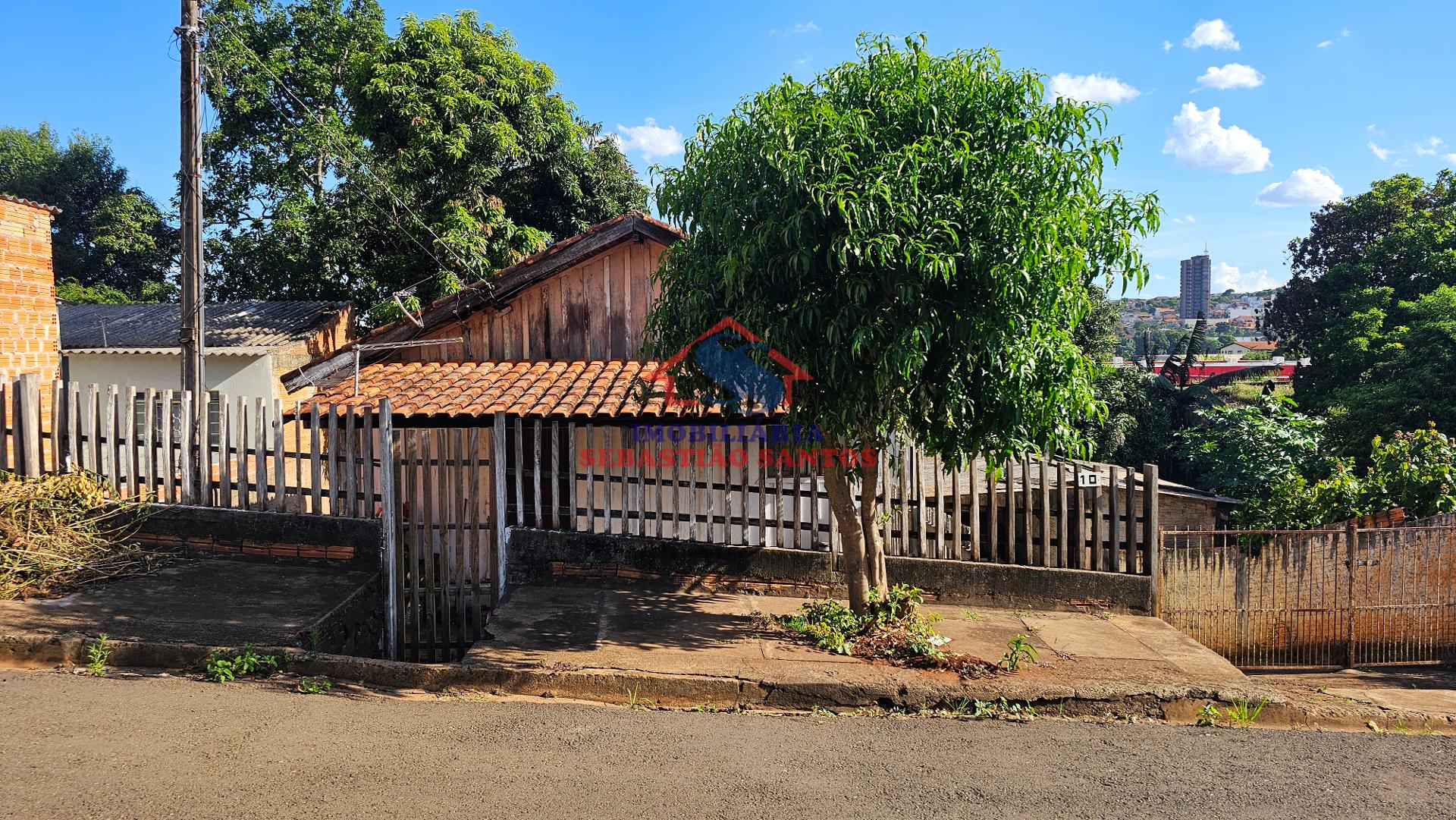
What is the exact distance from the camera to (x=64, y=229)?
2761 cm

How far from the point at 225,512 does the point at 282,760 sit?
4180 millimetres

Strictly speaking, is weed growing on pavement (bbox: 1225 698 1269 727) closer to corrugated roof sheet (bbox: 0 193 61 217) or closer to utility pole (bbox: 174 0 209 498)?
utility pole (bbox: 174 0 209 498)

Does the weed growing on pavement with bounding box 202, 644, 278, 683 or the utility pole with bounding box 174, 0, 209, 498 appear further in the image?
the utility pole with bounding box 174, 0, 209, 498

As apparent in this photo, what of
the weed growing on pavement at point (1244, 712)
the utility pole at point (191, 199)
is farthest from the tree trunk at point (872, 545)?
the utility pole at point (191, 199)

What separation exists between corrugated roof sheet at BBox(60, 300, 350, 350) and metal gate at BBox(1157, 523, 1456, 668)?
13.0m

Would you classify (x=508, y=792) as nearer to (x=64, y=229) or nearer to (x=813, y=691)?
(x=813, y=691)

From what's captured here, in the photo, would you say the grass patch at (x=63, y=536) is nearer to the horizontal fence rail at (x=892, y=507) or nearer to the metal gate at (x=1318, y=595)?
the horizontal fence rail at (x=892, y=507)

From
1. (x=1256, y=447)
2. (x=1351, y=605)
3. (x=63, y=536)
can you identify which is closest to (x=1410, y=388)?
→ (x=1256, y=447)

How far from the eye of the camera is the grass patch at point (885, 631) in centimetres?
581

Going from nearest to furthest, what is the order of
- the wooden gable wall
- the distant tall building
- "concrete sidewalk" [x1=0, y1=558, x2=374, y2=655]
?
"concrete sidewalk" [x1=0, y1=558, x2=374, y2=655], the wooden gable wall, the distant tall building

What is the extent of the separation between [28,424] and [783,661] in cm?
699

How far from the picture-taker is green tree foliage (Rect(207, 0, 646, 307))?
14.6m

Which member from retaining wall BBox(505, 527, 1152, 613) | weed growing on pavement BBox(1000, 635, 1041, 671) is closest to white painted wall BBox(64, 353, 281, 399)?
retaining wall BBox(505, 527, 1152, 613)

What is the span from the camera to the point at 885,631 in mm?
6254
